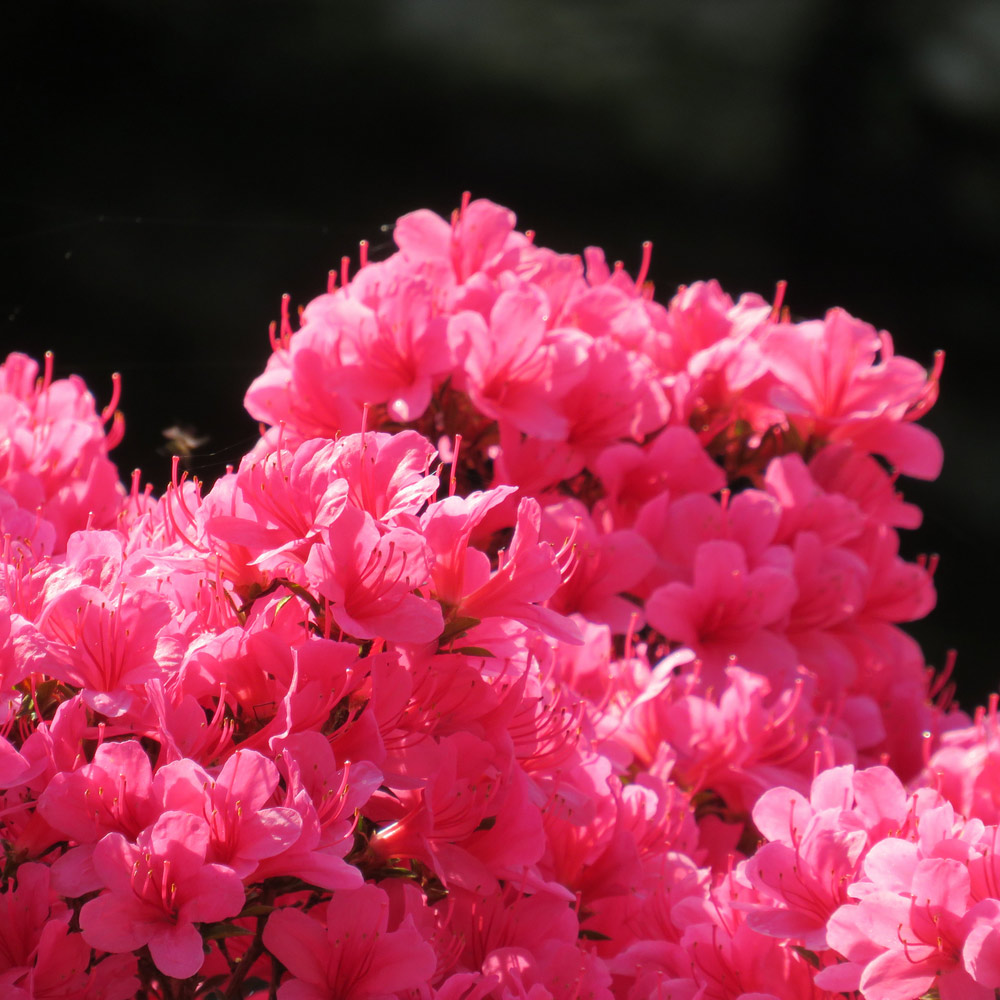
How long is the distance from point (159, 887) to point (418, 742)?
0.14 m

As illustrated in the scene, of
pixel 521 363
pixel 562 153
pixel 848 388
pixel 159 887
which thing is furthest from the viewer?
pixel 562 153

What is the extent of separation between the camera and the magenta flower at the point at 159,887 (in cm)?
57

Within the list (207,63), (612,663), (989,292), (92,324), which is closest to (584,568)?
(612,663)

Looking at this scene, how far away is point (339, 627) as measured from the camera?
65 centimetres

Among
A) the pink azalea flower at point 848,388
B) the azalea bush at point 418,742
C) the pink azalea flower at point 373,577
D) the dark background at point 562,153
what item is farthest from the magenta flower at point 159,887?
the dark background at point 562,153

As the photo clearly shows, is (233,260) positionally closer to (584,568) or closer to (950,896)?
(584,568)

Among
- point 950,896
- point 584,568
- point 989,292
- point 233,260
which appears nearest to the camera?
point 950,896

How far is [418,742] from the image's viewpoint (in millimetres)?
657

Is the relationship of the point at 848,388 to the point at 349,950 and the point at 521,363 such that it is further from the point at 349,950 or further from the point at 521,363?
the point at 349,950

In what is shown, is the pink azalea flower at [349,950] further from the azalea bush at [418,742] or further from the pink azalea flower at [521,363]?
the pink azalea flower at [521,363]

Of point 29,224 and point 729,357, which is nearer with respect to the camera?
point 729,357

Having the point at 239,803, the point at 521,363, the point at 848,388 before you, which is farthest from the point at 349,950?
the point at 848,388

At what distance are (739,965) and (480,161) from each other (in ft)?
6.99

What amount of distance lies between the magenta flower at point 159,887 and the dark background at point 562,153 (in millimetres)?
956
